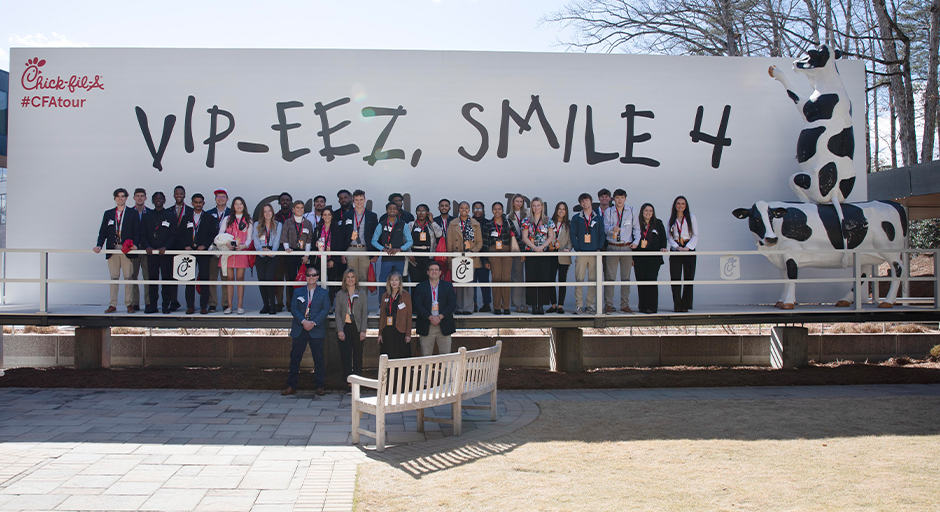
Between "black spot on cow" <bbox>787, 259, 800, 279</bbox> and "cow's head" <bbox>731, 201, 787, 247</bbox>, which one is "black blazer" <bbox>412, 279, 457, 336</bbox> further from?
"black spot on cow" <bbox>787, 259, 800, 279</bbox>

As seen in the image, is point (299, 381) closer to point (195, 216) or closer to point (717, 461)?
point (195, 216)

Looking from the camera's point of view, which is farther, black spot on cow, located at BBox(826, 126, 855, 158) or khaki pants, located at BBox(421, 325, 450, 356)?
black spot on cow, located at BBox(826, 126, 855, 158)

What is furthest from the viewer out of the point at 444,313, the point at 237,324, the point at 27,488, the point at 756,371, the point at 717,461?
the point at 756,371

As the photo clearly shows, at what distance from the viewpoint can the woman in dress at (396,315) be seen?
7406mm

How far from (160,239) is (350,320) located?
9.99ft

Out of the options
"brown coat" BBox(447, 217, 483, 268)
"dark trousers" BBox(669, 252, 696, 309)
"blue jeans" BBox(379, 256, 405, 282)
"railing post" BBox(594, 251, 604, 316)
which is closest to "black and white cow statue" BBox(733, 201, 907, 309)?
"dark trousers" BBox(669, 252, 696, 309)

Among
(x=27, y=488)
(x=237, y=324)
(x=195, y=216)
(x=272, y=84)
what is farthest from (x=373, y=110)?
(x=27, y=488)

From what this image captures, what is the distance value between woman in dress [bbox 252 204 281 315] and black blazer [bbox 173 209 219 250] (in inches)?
22.4

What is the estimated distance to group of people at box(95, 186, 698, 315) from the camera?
27.3 feet

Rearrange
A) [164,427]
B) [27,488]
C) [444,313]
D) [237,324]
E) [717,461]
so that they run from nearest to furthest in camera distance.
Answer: [27,488], [717,461], [164,427], [444,313], [237,324]

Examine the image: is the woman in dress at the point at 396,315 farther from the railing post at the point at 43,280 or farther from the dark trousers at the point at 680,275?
the railing post at the point at 43,280

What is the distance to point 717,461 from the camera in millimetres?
5051

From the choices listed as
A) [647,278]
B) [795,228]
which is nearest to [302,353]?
[647,278]

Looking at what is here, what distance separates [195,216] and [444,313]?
3905 mm
